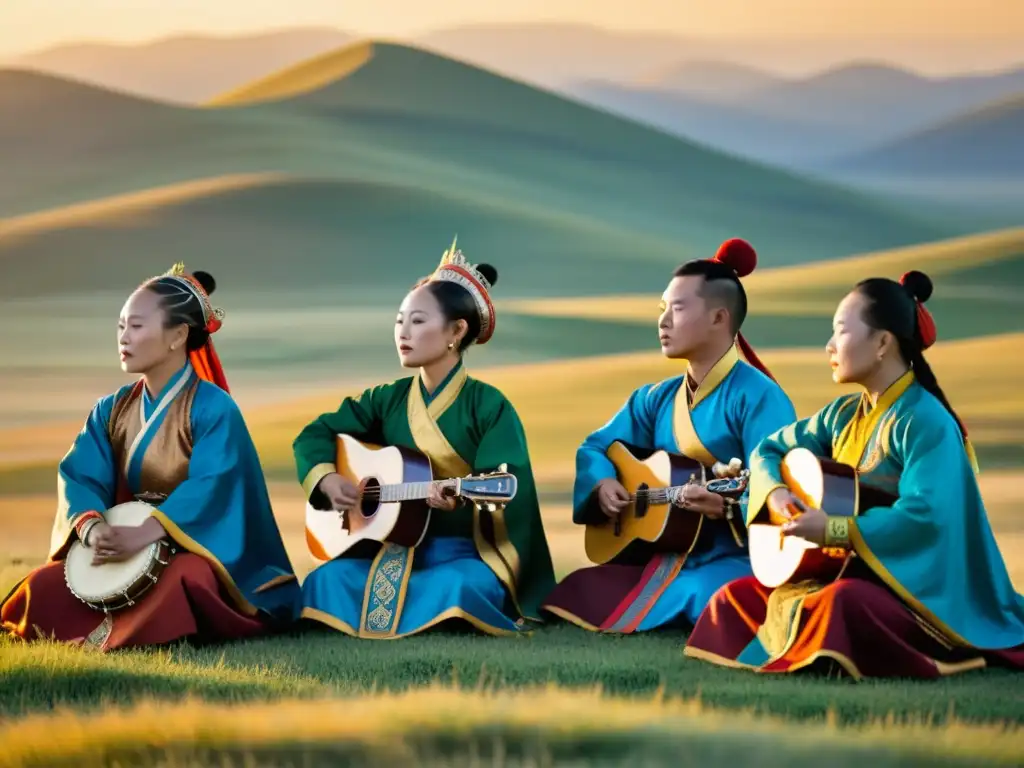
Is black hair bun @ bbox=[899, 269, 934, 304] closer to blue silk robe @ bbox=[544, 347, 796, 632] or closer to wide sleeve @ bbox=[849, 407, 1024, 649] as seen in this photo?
wide sleeve @ bbox=[849, 407, 1024, 649]

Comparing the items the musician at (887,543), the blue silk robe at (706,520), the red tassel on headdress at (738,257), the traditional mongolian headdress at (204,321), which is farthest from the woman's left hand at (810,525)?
the traditional mongolian headdress at (204,321)

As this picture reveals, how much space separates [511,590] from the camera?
688 cm

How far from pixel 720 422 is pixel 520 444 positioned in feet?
2.69

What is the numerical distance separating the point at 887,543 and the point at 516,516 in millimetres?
1726

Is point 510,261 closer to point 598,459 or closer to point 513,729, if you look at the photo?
point 598,459

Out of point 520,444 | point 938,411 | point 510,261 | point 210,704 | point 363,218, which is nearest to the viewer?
point 210,704

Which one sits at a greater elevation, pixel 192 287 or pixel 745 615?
pixel 192 287

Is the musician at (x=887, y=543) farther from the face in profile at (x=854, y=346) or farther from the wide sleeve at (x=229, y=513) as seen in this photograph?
the wide sleeve at (x=229, y=513)

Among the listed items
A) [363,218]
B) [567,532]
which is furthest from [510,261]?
[567,532]

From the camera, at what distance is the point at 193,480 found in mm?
6672

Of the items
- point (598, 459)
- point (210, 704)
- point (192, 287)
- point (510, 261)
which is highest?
point (510, 261)

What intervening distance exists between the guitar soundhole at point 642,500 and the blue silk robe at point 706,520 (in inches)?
6.4

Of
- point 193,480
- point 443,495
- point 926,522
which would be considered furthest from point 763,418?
point 193,480

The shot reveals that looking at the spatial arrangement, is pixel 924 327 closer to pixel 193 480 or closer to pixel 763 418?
pixel 763 418
